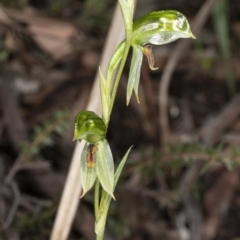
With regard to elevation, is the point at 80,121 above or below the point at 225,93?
below

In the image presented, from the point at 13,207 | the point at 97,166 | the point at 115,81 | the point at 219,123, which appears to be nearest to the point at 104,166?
the point at 97,166

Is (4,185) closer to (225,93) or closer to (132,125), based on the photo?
(132,125)

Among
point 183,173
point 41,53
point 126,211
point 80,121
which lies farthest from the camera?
point 41,53

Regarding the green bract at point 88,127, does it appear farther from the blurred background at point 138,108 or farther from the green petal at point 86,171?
the blurred background at point 138,108

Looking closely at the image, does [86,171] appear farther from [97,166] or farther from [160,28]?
[160,28]

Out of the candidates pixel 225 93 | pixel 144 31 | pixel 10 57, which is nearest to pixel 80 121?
pixel 144 31

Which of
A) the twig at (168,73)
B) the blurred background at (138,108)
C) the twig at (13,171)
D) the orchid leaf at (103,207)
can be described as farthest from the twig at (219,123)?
the orchid leaf at (103,207)
